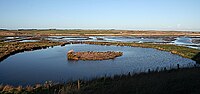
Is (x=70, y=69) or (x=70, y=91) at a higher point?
(x=70, y=91)

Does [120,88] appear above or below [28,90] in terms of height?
above

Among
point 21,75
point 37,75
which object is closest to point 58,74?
point 37,75

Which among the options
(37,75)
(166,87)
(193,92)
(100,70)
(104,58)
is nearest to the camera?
(193,92)

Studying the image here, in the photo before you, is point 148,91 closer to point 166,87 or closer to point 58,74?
point 166,87

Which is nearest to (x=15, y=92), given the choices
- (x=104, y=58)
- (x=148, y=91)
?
(x=148, y=91)

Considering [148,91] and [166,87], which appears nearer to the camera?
[148,91]

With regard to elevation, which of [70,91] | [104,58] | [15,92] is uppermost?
[70,91]

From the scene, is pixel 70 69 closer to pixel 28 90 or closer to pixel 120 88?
pixel 28 90

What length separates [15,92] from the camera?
12680 mm

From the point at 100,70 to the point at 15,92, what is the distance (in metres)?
15.2

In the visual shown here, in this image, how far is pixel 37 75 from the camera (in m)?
24.5

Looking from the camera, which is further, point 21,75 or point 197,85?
point 21,75

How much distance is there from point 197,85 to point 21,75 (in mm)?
18785

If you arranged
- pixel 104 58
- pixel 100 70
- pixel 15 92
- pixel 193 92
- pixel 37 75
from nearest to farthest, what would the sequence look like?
1. pixel 193 92
2. pixel 15 92
3. pixel 37 75
4. pixel 100 70
5. pixel 104 58
